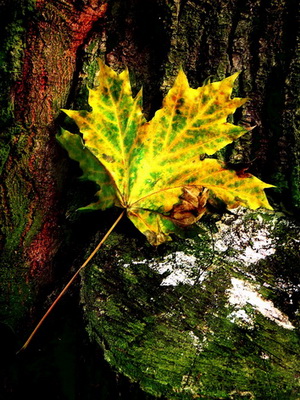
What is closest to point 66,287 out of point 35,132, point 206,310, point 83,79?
point 206,310

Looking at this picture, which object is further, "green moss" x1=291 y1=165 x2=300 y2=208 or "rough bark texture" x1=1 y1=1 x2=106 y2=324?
"green moss" x1=291 y1=165 x2=300 y2=208

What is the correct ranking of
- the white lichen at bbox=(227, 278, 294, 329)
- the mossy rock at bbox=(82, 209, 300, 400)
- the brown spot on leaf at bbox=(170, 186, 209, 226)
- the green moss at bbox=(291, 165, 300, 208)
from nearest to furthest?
the mossy rock at bbox=(82, 209, 300, 400)
the white lichen at bbox=(227, 278, 294, 329)
the brown spot on leaf at bbox=(170, 186, 209, 226)
the green moss at bbox=(291, 165, 300, 208)

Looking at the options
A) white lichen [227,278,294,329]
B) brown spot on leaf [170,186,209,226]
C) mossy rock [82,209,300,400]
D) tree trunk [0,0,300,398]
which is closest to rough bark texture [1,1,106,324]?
tree trunk [0,0,300,398]

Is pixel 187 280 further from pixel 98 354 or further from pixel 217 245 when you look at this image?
pixel 98 354

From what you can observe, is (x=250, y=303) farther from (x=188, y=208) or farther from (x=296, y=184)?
(x=296, y=184)

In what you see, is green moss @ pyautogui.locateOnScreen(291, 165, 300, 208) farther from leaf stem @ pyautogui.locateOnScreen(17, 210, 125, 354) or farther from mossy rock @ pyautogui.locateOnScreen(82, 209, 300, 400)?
leaf stem @ pyautogui.locateOnScreen(17, 210, 125, 354)

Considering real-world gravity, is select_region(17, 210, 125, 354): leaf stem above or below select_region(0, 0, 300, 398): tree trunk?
below
